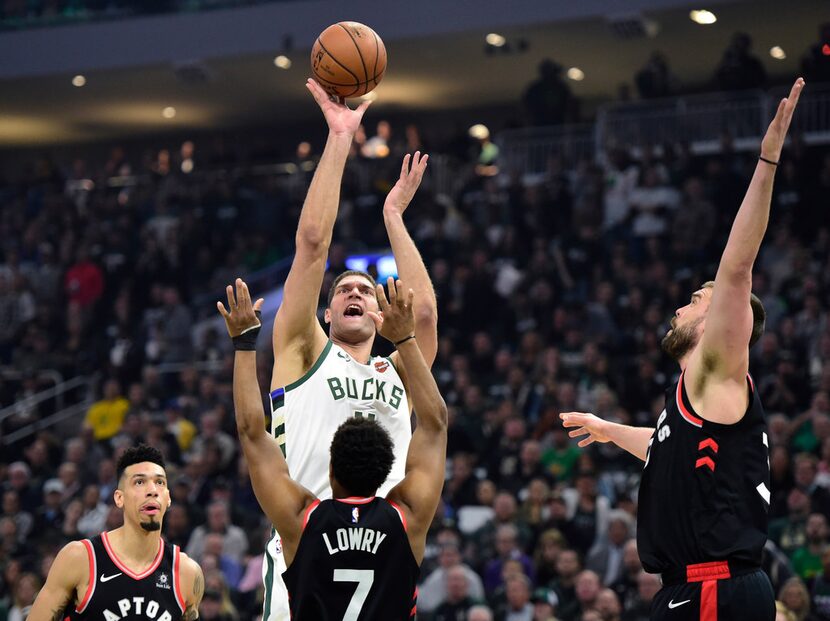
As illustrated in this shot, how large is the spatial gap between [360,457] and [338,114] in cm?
219

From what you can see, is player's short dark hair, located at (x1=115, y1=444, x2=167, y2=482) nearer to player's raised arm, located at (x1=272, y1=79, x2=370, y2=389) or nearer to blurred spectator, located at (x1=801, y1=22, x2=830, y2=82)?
player's raised arm, located at (x1=272, y1=79, x2=370, y2=389)

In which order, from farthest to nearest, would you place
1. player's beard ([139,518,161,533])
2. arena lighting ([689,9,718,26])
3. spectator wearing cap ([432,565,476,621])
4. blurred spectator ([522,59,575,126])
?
blurred spectator ([522,59,575,126]) < arena lighting ([689,9,718,26]) < spectator wearing cap ([432,565,476,621]) < player's beard ([139,518,161,533])

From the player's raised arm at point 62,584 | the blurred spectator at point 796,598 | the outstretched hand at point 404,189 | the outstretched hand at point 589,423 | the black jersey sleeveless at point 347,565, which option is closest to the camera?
the black jersey sleeveless at point 347,565

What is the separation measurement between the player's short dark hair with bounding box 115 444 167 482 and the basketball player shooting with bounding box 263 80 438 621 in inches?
67.5

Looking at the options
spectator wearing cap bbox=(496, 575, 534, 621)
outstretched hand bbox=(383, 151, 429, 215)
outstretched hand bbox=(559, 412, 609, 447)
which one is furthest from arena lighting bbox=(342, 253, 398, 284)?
outstretched hand bbox=(559, 412, 609, 447)

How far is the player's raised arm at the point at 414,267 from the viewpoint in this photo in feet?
21.1

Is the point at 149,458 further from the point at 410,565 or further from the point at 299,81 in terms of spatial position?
the point at 299,81

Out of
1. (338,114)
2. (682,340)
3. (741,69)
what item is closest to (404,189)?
(338,114)

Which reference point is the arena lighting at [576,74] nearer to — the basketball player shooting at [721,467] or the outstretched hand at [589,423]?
the outstretched hand at [589,423]

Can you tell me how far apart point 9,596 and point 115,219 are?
10203mm

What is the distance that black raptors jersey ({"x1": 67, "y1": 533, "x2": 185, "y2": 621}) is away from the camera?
23.9ft

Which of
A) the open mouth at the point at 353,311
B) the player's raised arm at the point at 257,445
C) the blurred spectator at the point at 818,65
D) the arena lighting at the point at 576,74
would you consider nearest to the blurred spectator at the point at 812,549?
the open mouth at the point at 353,311

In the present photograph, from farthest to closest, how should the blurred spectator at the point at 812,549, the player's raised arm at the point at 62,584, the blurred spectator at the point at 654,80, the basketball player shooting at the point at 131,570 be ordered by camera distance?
the blurred spectator at the point at 654,80 → the blurred spectator at the point at 812,549 → the basketball player shooting at the point at 131,570 → the player's raised arm at the point at 62,584

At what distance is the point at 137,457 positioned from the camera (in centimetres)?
769
